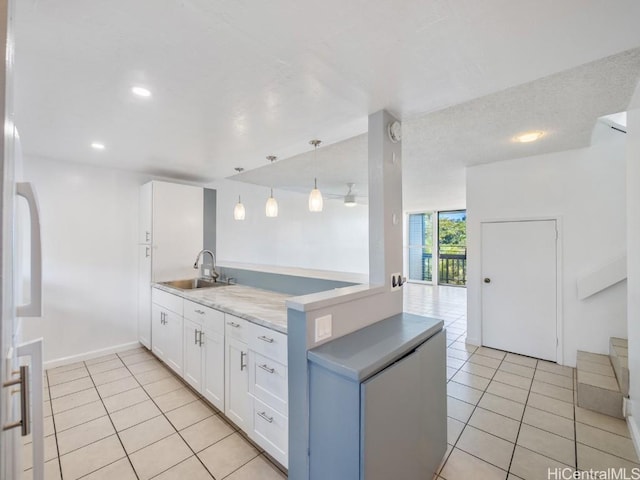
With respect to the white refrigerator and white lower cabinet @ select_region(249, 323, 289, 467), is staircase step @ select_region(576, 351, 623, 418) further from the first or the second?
the white refrigerator

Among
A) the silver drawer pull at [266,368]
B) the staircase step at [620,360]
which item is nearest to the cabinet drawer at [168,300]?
the silver drawer pull at [266,368]

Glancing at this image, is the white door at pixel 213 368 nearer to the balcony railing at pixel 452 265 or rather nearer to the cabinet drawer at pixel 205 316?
the cabinet drawer at pixel 205 316

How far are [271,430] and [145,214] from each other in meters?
3.05

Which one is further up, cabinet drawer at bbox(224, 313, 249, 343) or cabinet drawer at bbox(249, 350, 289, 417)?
cabinet drawer at bbox(224, 313, 249, 343)

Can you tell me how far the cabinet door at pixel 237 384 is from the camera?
194cm

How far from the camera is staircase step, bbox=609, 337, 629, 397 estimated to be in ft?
7.43

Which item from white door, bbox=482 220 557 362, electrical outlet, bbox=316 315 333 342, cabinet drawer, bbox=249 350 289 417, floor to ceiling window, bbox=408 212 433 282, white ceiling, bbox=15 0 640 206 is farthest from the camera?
floor to ceiling window, bbox=408 212 433 282

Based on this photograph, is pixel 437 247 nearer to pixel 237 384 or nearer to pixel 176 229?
pixel 176 229

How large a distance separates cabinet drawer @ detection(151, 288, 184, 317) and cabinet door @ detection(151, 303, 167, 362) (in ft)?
0.23

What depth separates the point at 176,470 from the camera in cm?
175

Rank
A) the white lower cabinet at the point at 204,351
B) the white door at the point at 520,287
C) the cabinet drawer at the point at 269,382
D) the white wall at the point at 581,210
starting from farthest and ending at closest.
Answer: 1. the white door at the point at 520,287
2. the white wall at the point at 581,210
3. the white lower cabinet at the point at 204,351
4. the cabinet drawer at the point at 269,382

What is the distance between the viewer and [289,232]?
6270 mm

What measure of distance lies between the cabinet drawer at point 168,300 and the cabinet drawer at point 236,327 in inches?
35.1

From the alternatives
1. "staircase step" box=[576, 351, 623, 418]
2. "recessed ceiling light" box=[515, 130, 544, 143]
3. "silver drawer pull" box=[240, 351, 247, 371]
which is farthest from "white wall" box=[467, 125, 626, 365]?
"silver drawer pull" box=[240, 351, 247, 371]
